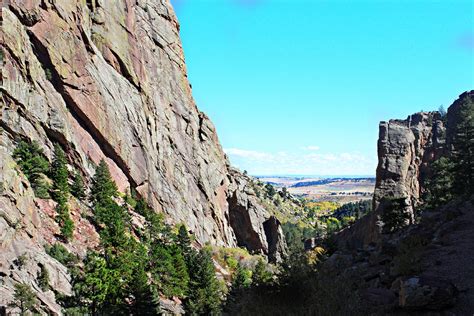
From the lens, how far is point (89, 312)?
111 ft

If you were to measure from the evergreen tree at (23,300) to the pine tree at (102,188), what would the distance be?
22.5 metres

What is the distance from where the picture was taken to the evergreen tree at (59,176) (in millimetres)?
42941

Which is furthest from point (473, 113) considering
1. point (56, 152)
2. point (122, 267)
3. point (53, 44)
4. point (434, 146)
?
point (53, 44)

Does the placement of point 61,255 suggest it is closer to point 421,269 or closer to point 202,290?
point 202,290

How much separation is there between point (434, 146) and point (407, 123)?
8.49 metres

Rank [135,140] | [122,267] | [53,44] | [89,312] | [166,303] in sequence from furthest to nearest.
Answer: [135,140]
[53,44]
[166,303]
[122,267]
[89,312]

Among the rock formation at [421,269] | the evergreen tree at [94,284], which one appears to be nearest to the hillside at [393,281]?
the rock formation at [421,269]

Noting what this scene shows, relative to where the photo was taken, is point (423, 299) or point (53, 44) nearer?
point (423, 299)

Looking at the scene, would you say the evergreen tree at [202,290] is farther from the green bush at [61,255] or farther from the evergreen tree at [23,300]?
the evergreen tree at [23,300]

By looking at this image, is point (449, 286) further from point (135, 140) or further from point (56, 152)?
point (135, 140)

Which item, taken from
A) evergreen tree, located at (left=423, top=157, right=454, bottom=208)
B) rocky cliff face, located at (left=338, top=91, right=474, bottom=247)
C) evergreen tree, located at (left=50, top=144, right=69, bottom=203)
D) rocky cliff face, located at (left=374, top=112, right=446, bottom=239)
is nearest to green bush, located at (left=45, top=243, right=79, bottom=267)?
evergreen tree, located at (left=50, top=144, right=69, bottom=203)

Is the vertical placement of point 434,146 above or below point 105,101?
below

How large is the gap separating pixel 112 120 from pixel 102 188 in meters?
15.3

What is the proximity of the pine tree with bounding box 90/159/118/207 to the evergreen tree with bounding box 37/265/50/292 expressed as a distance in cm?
1748
